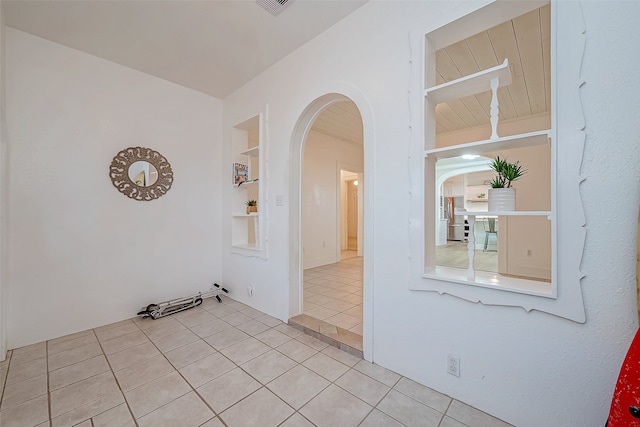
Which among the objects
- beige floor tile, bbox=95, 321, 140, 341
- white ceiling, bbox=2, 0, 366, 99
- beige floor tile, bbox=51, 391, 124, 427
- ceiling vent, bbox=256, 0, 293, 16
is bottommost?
beige floor tile, bbox=95, 321, 140, 341

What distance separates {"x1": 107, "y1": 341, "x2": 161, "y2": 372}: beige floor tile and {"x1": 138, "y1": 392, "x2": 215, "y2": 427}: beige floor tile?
2.24ft

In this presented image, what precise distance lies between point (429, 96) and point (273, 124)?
1657 mm

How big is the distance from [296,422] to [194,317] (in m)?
1.87

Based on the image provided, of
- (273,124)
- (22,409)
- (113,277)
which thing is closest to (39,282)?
(113,277)

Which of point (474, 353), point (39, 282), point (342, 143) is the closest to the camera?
point (474, 353)

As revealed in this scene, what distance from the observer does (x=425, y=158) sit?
162 centimetres

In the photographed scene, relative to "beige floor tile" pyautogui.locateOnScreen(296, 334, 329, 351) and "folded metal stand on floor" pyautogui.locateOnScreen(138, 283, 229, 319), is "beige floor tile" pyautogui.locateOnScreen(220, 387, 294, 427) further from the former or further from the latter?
"folded metal stand on floor" pyautogui.locateOnScreen(138, 283, 229, 319)

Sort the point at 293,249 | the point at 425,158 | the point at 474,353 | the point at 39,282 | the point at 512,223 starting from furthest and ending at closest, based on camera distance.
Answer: the point at 512,223
the point at 293,249
the point at 39,282
the point at 425,158
the point at 474,353

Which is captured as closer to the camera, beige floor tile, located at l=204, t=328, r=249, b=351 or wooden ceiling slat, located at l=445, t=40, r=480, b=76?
beige floor tile, located at l=204, t=328, r=249, b=351

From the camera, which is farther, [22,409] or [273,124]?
[273,124]

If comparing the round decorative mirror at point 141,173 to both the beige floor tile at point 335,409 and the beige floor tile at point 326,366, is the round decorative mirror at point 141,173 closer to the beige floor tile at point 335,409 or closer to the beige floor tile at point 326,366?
the beige floor tile at point 326,366

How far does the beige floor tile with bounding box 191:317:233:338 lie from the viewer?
2385 millimetres

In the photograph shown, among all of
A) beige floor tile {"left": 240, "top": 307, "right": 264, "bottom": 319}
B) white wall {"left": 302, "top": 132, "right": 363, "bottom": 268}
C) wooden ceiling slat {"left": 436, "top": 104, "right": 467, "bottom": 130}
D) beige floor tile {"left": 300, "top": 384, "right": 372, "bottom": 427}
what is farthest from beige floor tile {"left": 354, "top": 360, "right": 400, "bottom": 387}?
wooden ceiling slat {"left": 436, "top": 104, "right": 467, "bottom": 130}

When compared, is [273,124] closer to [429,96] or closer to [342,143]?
[429,96]
